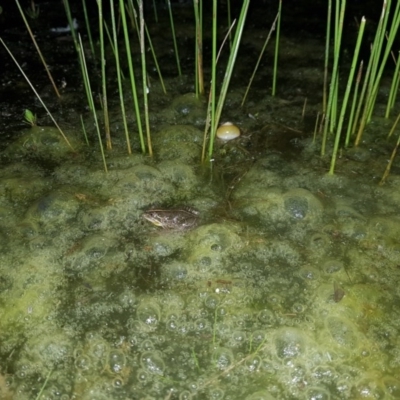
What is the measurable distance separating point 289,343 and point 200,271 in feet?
1.06

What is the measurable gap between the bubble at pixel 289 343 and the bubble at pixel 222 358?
0.12 m

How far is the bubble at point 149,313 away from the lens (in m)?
1.31

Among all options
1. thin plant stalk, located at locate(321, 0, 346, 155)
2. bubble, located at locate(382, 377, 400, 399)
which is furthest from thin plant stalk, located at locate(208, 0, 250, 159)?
bubble, located at locate(382, 377, 400, 399)

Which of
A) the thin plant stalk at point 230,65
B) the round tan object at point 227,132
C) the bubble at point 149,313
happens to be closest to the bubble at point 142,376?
the bubble at point 149,313

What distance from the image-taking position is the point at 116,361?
4.05 ft

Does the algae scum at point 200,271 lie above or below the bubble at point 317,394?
above

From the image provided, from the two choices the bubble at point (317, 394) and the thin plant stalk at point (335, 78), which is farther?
the thin plant stalk at point (335, 78)

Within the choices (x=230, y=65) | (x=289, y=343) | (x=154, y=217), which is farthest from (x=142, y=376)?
(x=230, y=65)

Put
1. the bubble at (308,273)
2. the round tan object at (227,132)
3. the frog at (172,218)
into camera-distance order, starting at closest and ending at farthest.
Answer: the bubble at (308,273) → the frog at (172,218) → the round tan object at (227,132)

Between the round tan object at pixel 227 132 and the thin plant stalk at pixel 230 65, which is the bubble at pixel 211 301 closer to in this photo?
the thin plant stalk at pixel 230 65

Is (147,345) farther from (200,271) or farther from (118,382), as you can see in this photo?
(200,271)

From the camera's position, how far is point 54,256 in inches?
57.7

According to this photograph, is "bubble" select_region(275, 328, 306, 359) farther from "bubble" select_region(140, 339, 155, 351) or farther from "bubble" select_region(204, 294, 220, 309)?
"bubble" select_region(140, 339, 155, 351)

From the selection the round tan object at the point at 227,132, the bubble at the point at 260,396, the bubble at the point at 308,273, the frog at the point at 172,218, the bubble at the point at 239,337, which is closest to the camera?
the bubble at the point at 260,396
